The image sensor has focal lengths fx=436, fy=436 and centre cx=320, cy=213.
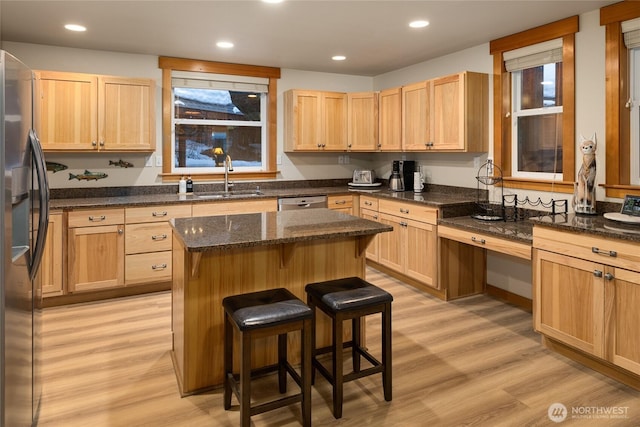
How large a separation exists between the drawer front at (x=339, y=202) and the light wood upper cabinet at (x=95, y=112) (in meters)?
2.00

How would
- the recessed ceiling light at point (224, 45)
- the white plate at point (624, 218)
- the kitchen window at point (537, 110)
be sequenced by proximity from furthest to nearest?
1. the recessed ceiling light at point (224, 45)
2. the kitchen window at point (537, 110)
3. the white plate at point (624, 218)

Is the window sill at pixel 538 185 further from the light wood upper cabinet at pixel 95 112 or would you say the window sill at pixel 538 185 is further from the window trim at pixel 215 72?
the light wood upper cabinet at pixel 95 112

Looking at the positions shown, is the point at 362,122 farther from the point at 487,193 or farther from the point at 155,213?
the point at 155,213

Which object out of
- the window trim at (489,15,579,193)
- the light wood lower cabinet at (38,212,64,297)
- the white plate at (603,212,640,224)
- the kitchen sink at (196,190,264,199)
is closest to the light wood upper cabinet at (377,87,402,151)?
the window trim at (489,15,579,193)

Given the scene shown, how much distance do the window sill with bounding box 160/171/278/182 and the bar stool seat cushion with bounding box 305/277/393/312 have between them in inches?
115

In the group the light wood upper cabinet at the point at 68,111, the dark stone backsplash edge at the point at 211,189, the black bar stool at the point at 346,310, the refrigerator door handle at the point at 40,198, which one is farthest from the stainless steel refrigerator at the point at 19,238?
the dark stone backsplash edge at the point at 211,189

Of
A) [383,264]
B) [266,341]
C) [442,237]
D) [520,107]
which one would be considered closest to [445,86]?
[520,107]

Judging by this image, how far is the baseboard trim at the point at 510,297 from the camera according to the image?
12.4 ft

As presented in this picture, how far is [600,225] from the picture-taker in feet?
8.74

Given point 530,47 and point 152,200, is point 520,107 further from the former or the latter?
point 152,200

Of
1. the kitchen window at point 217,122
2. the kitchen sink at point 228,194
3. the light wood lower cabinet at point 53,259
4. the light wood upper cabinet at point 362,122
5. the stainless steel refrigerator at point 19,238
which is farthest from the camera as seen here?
the light wood upper cabinet at point 362,122

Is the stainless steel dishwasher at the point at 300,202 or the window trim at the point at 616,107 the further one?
the stainless steel dishwasher at the point at 300,202

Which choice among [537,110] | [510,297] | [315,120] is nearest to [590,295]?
[510,297]

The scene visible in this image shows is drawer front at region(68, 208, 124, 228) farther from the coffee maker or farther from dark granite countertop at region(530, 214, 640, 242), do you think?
dark granite countertop at region(530, 214, 640, 242)
